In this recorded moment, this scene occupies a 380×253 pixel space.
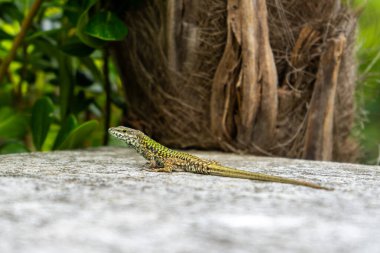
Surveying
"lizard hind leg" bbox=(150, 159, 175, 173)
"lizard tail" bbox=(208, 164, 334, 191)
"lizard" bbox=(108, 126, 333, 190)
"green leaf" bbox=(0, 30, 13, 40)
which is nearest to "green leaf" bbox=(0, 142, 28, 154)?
"green leaf" bbox=(0, 30, 13, 40)

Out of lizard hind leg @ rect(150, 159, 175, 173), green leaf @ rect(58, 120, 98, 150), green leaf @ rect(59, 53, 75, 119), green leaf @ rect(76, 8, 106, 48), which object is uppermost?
green leaf @ rect(76, 8, 106, 48)

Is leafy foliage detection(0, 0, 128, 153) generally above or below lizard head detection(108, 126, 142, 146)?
above

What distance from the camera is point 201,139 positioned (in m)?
3.88

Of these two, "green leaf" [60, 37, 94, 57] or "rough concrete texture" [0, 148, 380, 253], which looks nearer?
"rough concrete texture" [0, 148, 380, 253]

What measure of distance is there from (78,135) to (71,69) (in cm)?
83

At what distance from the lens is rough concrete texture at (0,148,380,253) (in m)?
1.24

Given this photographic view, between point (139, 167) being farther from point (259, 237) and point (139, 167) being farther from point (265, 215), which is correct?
point (259, 237)

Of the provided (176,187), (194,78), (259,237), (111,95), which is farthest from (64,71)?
(259,237)

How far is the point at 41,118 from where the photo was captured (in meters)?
3.86

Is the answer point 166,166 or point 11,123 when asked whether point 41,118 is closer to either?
point 11,123

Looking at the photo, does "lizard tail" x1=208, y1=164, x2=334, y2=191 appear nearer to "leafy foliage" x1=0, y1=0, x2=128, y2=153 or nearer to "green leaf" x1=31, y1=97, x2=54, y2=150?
"leafy foliage" x1=0, y1=0, x2=128, y2=153

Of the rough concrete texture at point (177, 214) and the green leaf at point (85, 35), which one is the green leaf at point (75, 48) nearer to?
the green leaf at point (85, 35)

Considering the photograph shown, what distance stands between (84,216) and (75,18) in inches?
109

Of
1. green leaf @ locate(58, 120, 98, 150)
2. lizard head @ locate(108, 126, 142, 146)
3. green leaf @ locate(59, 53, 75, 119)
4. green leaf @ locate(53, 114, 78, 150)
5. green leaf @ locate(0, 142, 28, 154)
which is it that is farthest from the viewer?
green leaf @ locate(59, 53, 75, 119)
